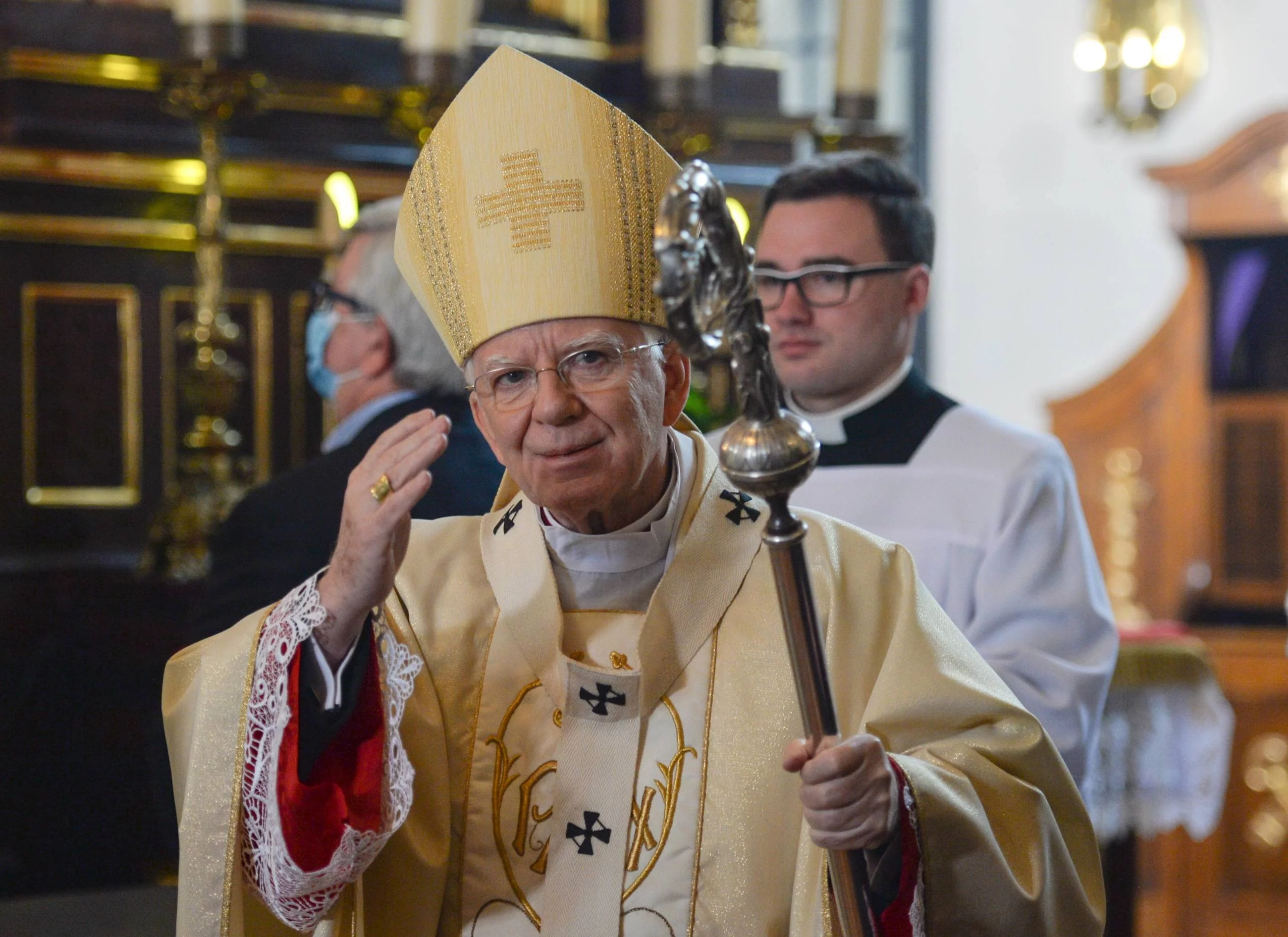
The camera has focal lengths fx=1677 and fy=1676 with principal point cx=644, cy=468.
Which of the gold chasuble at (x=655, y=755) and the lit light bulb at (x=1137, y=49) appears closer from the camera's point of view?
the gold chasuble at (x=655, y=755)

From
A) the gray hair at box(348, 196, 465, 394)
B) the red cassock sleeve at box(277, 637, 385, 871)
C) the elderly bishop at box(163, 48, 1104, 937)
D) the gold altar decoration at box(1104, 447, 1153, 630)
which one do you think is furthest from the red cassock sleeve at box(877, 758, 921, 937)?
the gold altar decoration at box(1104, 447, 1153, 630)

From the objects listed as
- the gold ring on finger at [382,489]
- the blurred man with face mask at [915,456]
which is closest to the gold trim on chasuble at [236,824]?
the gold ring on finger at [382,489]

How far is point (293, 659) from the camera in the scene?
87.7 inches

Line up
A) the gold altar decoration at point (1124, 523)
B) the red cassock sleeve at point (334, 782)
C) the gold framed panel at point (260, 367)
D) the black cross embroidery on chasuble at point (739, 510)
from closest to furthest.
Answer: the red cassock sleeve at point (334, 782), the black cross embroidery on chasuble at point (739, 510), the gold framed panel at point (260, 367), the gold altar decoration at point (1124, 523)

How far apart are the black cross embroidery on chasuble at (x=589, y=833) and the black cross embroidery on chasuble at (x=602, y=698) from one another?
0.15 meters

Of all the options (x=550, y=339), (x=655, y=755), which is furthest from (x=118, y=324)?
(x=655, y=755)

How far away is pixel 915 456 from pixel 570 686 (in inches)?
55.2

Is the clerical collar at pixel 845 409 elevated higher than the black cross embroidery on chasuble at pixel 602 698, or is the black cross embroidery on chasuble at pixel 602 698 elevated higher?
the clerical collar at pixel 845 409

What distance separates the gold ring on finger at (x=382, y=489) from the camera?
2.10 m

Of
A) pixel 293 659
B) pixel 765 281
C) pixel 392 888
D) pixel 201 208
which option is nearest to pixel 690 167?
pixel 293 659

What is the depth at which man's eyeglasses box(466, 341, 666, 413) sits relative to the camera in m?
2.31

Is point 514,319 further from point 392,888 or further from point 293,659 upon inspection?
point 392,888

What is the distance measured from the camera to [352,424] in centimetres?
374

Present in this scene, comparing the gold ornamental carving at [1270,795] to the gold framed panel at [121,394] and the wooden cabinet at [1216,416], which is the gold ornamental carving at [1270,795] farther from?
the gold framed panel at [121,394]
